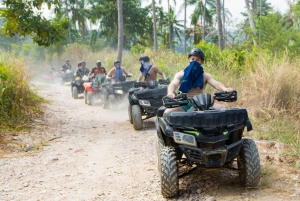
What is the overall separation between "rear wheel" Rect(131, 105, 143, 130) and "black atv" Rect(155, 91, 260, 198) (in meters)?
3.96

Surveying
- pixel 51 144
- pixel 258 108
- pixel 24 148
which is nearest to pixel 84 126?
pixel 51 144

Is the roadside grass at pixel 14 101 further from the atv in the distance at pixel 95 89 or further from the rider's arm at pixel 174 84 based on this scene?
the rider's arm at pixel 174 84

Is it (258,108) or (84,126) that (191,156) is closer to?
(258,108)

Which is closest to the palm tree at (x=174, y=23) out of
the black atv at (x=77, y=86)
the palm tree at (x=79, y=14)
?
the palm tree at (x=79, y=14)

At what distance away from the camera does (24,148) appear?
679 cm

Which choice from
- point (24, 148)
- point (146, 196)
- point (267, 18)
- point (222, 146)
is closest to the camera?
point (222, 146)

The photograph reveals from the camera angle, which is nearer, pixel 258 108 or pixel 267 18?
pixel 258 108

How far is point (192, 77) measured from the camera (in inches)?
187

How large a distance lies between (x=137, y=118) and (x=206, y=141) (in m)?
4.45

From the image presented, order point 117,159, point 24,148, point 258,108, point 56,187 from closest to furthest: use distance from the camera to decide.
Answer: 1. point 56,187
2. point 117,159
3. point 24,148
4. point 258,108

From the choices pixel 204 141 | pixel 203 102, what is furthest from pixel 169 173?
pixel 203 102

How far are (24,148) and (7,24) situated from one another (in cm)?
385

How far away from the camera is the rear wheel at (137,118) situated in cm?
820

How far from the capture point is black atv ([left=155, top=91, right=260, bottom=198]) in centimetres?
385
